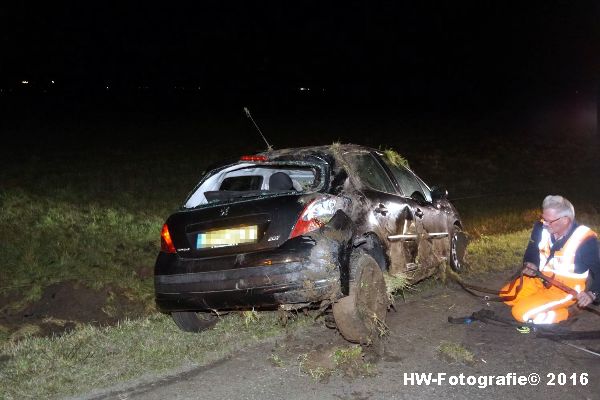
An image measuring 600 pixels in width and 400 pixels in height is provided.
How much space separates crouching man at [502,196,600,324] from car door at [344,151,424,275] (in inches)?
40.5

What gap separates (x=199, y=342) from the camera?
5.07 metres

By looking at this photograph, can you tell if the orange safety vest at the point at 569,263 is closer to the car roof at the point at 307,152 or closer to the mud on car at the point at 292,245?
the mud on car at the point at 292,245

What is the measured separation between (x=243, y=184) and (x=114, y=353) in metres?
2.11

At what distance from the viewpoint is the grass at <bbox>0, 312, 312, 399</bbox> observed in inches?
168

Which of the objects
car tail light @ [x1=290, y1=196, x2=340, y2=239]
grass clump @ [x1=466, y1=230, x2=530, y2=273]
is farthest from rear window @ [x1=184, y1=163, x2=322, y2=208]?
grass clump @ [x1=466, y1=230, x2=530, y2=273]

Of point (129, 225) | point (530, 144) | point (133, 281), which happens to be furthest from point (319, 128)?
point (133, 281)

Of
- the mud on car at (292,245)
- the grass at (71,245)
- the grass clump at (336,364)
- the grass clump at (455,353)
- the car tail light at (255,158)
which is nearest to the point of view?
the grass clump at (336,364)

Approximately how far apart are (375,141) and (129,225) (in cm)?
1444

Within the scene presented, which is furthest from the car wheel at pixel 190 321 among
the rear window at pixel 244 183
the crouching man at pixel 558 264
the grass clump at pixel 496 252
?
the grass clump at pixel 496 252

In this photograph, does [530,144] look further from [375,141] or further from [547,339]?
[547,339]

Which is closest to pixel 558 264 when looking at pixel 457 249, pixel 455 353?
pixel 455 353

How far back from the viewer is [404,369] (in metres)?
4.47

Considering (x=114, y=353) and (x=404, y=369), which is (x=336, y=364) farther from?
(x=114, y=353)

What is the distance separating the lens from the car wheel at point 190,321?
529 centimetres
